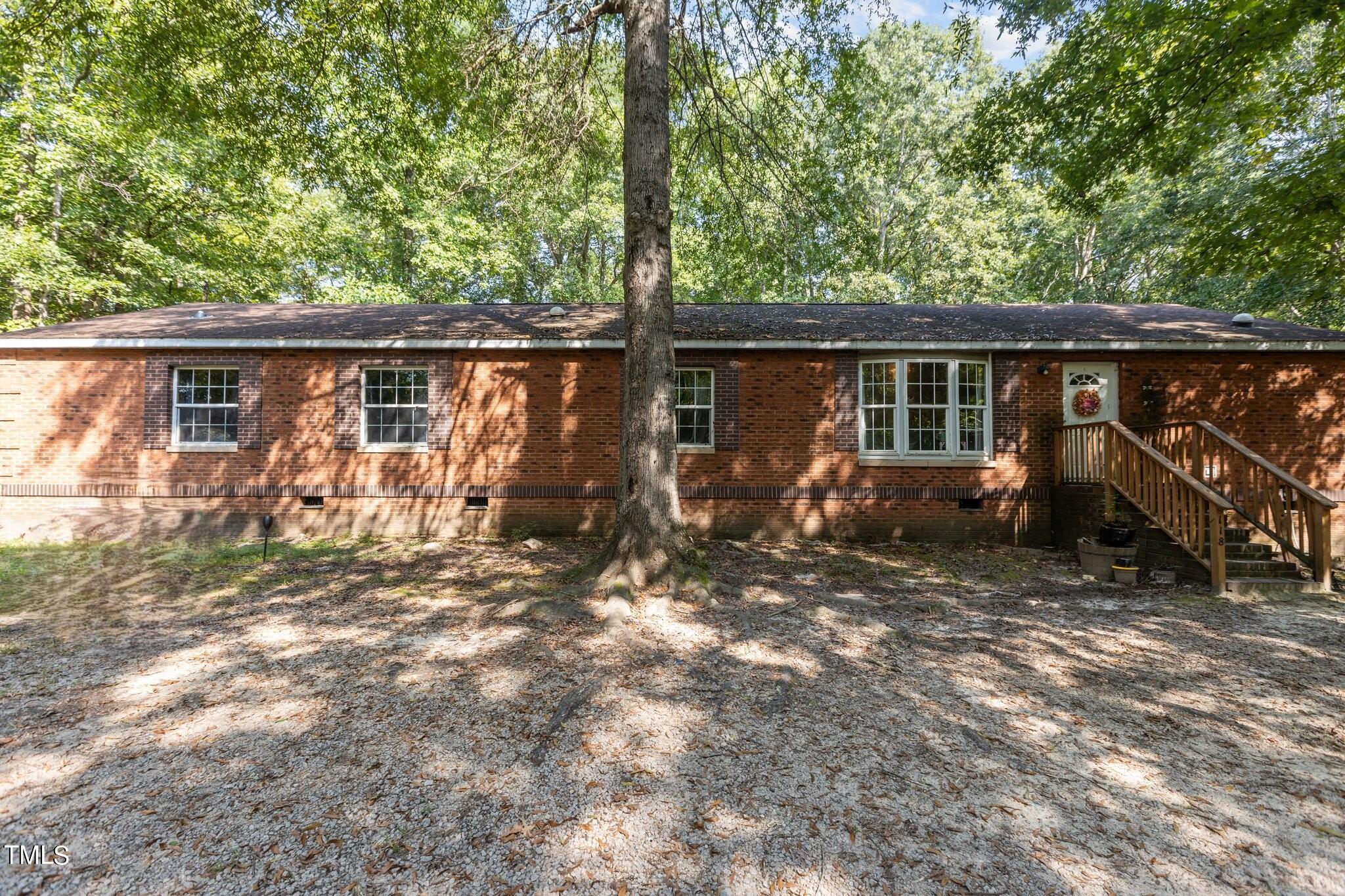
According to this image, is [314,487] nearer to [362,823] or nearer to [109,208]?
[362,823]

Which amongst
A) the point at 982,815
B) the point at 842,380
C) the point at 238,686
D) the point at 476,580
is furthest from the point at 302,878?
the point at 842,380

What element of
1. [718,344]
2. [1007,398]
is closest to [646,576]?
[718,344]

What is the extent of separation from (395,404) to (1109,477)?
12.6 meters

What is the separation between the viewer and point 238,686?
4.25 metres

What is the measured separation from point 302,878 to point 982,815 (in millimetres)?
3192

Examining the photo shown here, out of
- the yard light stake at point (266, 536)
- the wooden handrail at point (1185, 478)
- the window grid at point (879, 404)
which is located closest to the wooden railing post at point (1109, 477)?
the wooden handrail at point (1185, 478)

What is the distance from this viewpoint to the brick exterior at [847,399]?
11008 mm

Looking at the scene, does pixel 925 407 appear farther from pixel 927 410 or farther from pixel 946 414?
pixel 946 414

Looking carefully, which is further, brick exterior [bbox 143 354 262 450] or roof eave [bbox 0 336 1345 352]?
brick exterior [bbox 143 354 262 450]

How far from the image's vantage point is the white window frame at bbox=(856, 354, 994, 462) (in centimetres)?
1084

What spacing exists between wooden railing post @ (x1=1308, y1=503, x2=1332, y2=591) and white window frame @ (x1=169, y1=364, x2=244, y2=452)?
17143 millimetres

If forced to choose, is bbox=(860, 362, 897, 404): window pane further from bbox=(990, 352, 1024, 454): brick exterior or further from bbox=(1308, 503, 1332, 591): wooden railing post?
bbox=(1308, 503, 1332, 591): wooden railing post

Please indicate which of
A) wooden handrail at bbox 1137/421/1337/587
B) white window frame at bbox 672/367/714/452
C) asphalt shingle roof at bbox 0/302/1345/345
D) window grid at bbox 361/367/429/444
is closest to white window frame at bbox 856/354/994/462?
asphalt shingle roof at bbox 0/302/1345/345

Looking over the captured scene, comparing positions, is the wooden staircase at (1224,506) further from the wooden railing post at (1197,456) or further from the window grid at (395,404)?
the window grid at (395,404)
